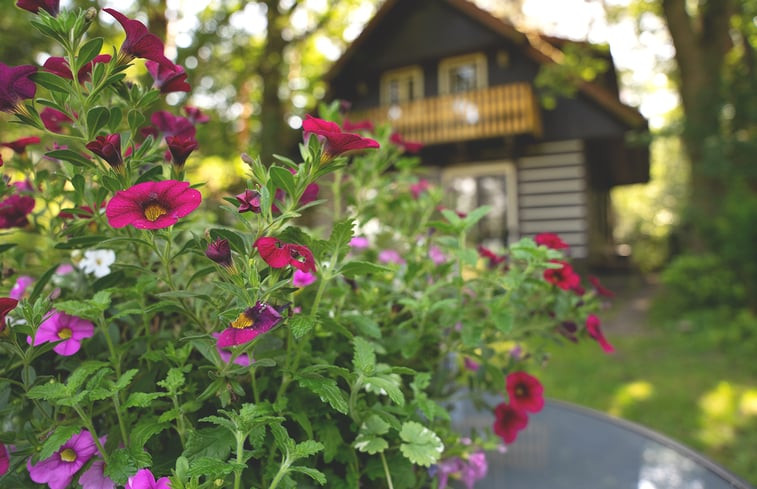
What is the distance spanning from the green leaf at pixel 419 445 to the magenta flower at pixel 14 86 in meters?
0.60

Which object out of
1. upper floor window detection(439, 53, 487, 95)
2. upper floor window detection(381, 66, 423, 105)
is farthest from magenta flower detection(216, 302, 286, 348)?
upper floor window detection(381, 66, 423, 105)

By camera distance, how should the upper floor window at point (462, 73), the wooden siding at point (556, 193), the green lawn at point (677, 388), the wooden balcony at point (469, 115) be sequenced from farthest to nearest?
1. the upper floor window at point (462, 73)
2. the wooden siding at point (556, 193)
3. the wooden balcony at point (469, 115)
4. the green lawn at point (677, 388)

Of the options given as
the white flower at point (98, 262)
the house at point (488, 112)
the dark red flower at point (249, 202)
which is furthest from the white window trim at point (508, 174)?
the dark red flower at point (249, 202)

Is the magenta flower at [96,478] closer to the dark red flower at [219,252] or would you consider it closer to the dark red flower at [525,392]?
the dark red flower at [219,252]

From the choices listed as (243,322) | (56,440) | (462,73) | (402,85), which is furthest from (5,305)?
→ (402,85)

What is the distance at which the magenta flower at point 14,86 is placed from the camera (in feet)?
1.95

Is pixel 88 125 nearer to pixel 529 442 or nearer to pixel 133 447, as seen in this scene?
pixel 133 447

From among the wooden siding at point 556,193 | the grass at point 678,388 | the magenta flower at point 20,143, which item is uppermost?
the magenta flower at point 20,143

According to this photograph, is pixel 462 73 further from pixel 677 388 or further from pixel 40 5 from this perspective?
pixel 40 5

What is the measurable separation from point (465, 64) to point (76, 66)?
10121mm

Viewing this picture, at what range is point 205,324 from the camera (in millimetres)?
769

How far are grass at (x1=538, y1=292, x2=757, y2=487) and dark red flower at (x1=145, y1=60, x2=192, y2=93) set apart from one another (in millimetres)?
3065

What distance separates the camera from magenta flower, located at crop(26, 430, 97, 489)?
67cm

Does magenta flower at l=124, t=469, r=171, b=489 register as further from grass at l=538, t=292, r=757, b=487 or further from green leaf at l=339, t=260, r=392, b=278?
grass at l=538, t=292, r=757, b=487
